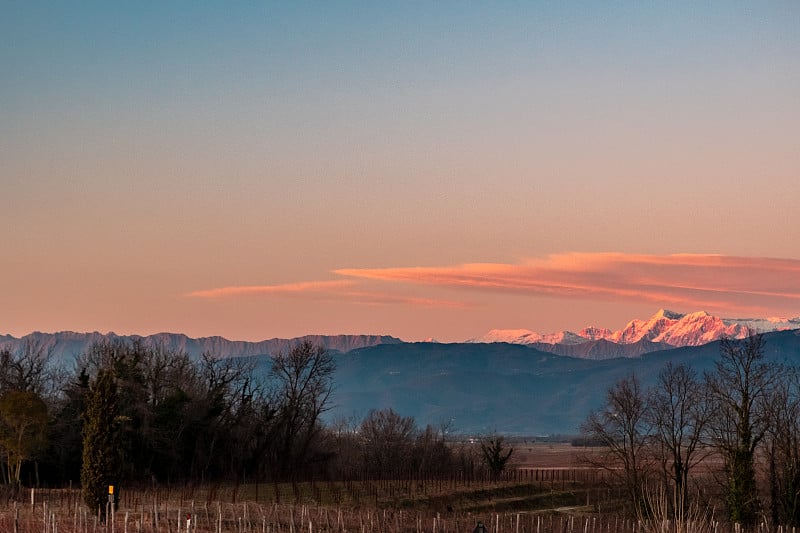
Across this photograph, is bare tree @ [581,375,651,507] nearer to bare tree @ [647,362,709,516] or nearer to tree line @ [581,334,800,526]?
tree line @ [581,334,800,526]

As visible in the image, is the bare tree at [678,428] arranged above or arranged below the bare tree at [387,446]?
above

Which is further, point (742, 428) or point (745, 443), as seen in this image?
point (742, 428)

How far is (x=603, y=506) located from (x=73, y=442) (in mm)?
41037

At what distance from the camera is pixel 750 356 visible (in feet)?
239

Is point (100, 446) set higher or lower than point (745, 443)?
higher

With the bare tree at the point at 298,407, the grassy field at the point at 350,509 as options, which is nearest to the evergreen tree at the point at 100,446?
the grassy field at the point at 350,509

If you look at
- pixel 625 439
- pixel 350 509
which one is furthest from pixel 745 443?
pixel 350 509

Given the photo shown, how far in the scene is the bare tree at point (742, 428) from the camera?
2665 inches

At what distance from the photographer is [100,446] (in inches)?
1925

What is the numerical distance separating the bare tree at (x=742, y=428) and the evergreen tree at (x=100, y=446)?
123 ft

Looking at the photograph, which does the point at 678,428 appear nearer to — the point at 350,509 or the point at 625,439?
the point at 625,439

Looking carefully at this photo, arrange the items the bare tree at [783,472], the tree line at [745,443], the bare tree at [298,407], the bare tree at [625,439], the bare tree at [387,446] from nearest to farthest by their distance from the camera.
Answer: the tree line at [745,443] → the bare tree at [783,472] → the bare tree at [625,439] → the bare tree at [298,407] → the bare tree at [387,446]

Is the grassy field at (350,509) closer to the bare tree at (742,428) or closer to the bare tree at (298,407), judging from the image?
the bare tree at (742,428)

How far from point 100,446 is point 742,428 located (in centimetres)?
3977
